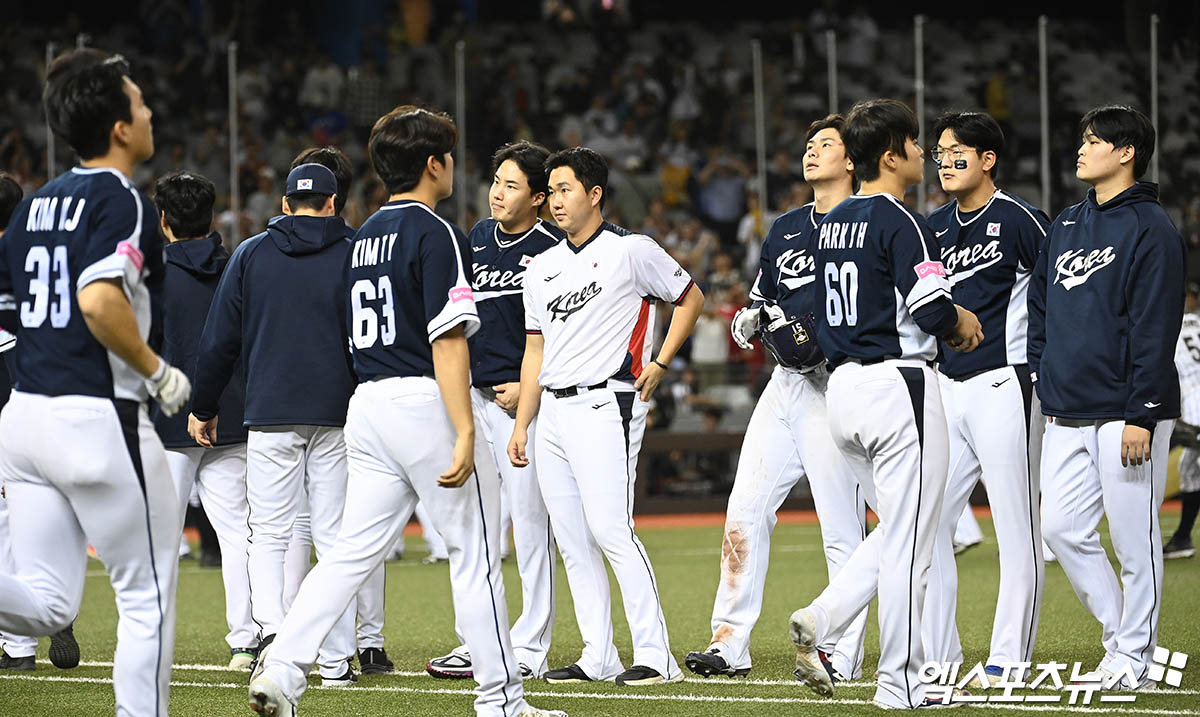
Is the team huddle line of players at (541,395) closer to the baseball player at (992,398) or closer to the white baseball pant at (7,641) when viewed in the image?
the baseball player at (992,398)

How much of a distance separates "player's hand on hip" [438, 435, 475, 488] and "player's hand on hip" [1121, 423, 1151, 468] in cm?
256

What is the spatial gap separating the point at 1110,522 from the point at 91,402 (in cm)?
395

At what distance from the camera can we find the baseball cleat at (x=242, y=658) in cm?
704

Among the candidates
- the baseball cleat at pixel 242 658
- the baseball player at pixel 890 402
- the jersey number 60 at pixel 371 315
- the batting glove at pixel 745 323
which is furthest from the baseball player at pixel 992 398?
the baseball cleat at pixel 242 658

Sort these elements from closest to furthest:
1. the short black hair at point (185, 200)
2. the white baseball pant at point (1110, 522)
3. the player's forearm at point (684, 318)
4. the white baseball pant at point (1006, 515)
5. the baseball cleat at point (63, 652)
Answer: the white baseball pant at point (1110, 522), the white baseball pant at point (1006, 515), the player's forearm at point (684, 318), the baseball cleat at point (63, 652), the short black hair at point (185, 200)

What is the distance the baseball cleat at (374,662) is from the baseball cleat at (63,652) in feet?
4.58

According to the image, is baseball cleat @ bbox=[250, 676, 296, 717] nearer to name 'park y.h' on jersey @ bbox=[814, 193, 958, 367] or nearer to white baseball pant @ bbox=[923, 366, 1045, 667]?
name 'park y.h' on jersey @ bbox=[814, 193, 958, 367]

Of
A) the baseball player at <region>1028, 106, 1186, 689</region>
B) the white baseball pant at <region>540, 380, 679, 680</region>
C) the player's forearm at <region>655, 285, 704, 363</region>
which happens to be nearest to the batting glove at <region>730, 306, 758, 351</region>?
the player's forearm at <region>655, 285, 704, 363</region>

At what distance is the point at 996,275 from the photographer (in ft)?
20.7

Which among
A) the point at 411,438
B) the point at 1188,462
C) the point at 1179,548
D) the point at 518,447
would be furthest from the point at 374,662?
the point at 1188,462

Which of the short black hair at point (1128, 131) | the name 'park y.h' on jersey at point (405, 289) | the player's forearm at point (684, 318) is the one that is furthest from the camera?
the player's forearm at point (684, 318)

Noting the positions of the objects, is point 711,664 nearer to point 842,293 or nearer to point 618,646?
point 618,646

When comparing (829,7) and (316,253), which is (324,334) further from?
(829,7)

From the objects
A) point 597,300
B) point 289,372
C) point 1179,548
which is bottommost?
point 1179,548
